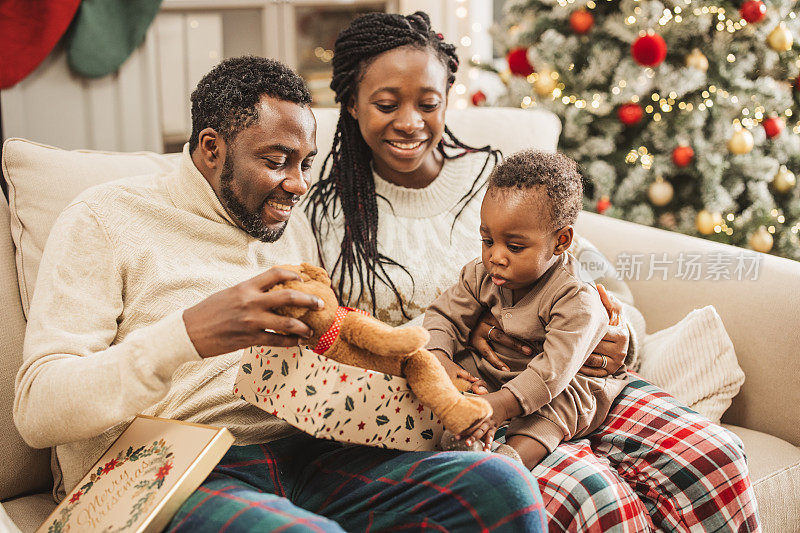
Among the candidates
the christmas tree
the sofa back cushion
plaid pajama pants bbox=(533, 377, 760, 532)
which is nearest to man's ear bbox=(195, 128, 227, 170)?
the sofa back cushion

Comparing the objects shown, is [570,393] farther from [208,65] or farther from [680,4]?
[208,65]

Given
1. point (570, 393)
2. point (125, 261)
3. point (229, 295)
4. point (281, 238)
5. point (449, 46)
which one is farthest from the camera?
point (449, 46)

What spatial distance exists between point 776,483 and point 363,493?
871mm

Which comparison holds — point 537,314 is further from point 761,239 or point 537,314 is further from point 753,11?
point 753,11

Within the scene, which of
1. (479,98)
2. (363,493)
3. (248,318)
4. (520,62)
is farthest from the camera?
(479,98)

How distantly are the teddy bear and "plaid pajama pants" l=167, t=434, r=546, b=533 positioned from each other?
8 cm

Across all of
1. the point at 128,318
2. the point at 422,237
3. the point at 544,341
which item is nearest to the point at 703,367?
the point at 544,341

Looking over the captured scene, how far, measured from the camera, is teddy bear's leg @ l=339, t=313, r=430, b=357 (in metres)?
0.96

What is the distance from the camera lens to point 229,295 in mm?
971

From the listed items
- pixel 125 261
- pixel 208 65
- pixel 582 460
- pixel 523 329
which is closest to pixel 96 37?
pixel 208 65

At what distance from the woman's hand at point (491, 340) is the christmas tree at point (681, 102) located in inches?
60.4

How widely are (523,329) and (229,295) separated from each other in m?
0.59

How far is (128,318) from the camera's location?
116 cm

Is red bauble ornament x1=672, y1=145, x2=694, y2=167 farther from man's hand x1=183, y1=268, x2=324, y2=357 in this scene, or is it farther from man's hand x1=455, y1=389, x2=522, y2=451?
man's hand x1=183, y1=268, x2=324, y2=357
